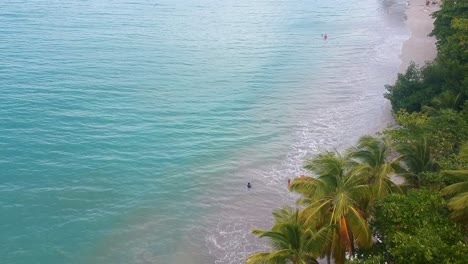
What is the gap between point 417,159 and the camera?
18.6 metres

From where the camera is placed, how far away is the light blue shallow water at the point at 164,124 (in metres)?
26.6

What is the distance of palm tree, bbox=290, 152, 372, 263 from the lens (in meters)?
15.6

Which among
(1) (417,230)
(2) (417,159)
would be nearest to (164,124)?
(2) (417,159)

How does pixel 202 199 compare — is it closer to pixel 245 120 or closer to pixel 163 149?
pixel 163 149

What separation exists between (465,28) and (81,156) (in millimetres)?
30285

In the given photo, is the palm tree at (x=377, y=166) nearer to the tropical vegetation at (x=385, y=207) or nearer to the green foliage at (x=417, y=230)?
the tropical vegetation at (x=385, y=207)

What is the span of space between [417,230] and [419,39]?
185 feet

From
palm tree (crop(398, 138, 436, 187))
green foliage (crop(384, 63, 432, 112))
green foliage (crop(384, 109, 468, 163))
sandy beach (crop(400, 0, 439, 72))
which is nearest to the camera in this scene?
palm tree (crop(398, 138, 436, 187))

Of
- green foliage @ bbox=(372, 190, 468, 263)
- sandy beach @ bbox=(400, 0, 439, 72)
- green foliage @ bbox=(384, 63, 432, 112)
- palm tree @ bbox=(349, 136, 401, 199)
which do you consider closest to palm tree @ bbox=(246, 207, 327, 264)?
green foliage @ bbox=(372, 190, 468, 263)

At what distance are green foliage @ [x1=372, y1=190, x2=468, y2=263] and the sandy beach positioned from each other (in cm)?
3896

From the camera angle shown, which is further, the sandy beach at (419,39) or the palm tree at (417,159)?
the sandy beach at (419,39)

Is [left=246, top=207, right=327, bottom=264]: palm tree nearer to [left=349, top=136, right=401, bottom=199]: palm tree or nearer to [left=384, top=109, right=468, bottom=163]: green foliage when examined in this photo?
[left=349, top=136, right=401, bottom=199]: palm tree

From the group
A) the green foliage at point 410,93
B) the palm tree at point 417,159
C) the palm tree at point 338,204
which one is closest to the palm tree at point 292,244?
the palm tree at point 338,204

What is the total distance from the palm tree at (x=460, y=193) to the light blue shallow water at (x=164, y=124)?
1215cm
